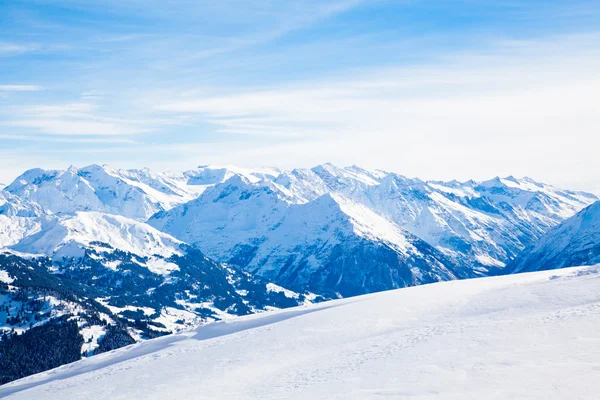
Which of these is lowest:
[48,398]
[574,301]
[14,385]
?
[14,385]

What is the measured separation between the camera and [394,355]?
195ft

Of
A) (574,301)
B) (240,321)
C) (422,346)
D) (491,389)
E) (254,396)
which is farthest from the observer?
(240,321)

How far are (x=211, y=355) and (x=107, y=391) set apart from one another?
1464cm

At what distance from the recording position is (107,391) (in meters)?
66.9

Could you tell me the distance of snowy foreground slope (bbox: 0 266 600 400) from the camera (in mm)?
Answer: 47766

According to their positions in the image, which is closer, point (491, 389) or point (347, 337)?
point (491, 389)

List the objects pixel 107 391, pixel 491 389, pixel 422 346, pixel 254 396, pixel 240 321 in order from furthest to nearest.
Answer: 1. pixel 240 321
2. pixel 107 391
3. pixel 422 346
4. pixel 254 396
5. pixel 491 389

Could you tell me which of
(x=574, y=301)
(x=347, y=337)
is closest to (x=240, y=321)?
(x=347, y=337)

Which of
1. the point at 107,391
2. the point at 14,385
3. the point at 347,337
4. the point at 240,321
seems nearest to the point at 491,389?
the point at 347,337

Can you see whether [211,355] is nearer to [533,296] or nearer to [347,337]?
[347,337]

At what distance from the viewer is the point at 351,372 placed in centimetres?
5600

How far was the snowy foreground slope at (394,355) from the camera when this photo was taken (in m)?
47.8

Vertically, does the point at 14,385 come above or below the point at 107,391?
below

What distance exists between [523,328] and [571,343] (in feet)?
27.5
